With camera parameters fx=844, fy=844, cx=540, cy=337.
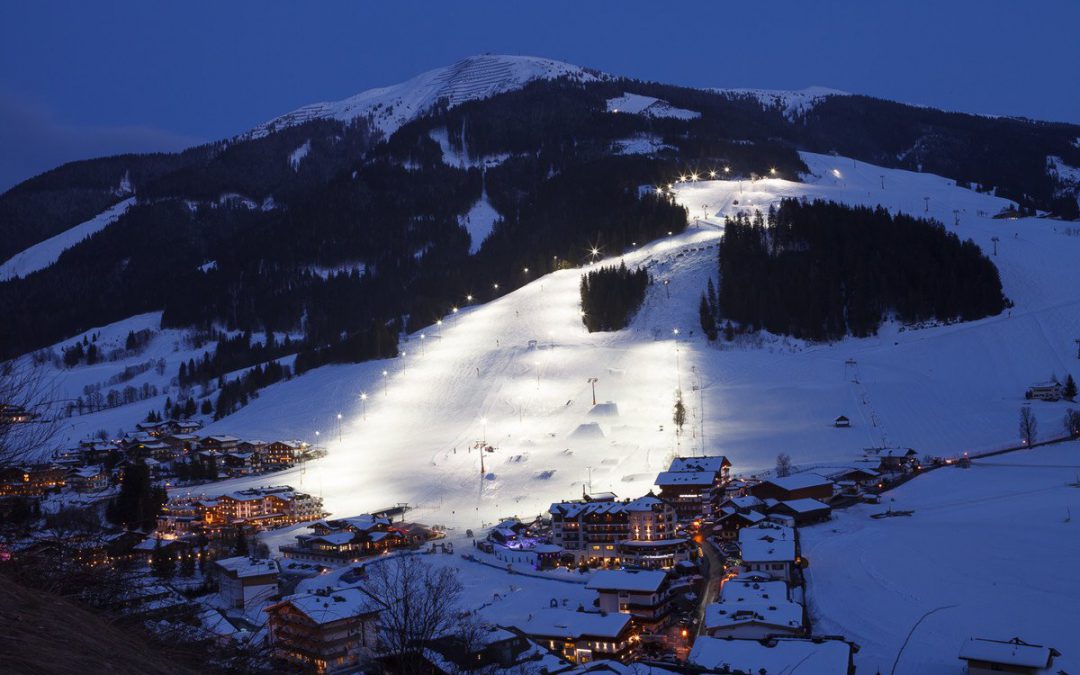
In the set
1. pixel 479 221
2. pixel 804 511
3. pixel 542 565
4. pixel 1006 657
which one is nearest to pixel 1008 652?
pixel 1006 657

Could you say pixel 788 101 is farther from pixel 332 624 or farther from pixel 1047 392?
pixel 332 624

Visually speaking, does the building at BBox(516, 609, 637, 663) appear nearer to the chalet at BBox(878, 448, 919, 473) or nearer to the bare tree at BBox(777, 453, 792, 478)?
the bare tree at BBox(777, 453, 792, 478)

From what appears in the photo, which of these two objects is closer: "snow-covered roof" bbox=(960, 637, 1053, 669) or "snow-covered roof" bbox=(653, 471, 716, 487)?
"snow-covered roof" bbox=(960, 637, 1053, 669)

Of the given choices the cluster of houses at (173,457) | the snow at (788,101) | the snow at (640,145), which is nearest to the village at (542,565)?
the cluster of houses at (173,457)

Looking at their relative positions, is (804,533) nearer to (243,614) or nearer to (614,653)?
(614,653)

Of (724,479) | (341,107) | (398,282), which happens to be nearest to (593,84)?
(398,282)

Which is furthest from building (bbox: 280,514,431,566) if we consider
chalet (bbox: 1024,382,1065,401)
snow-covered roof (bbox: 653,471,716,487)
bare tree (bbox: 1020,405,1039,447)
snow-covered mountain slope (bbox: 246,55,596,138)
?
snow-covered mountain slope (bbox: 246,55,596,138)

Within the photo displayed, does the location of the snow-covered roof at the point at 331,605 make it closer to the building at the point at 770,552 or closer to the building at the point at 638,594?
the building at the point at 638,594
